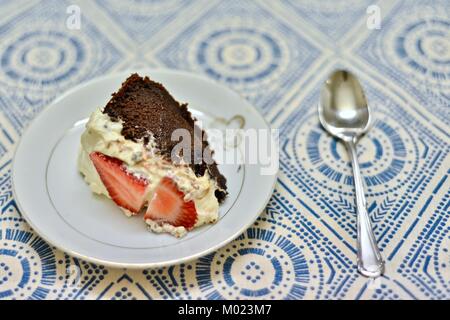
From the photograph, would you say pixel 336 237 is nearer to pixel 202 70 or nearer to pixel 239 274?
pixel 239 274

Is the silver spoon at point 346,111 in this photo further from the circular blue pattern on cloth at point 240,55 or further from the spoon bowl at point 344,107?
the circular blue pattern on cloth at point 240,55

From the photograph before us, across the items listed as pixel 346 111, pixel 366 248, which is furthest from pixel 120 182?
pixel 346 111

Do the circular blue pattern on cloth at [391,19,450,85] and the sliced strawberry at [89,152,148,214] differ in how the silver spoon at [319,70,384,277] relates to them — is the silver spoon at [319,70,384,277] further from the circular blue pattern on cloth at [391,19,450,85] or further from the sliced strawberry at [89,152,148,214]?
the sliced strawberry at [89,152,148,214]

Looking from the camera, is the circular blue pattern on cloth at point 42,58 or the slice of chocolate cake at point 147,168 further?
the circular blue pattern on cloth at point 42,58

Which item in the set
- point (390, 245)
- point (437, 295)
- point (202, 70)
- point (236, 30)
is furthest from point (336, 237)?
point (236, 30)

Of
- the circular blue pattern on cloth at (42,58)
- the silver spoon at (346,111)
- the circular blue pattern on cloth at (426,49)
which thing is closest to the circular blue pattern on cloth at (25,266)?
the circular blue pattern on cloth at (42,58)

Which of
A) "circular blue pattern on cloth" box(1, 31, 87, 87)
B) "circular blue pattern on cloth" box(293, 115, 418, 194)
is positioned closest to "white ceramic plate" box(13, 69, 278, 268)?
"circular blue pattern on cloth" box(293, 115, 418, 194)
